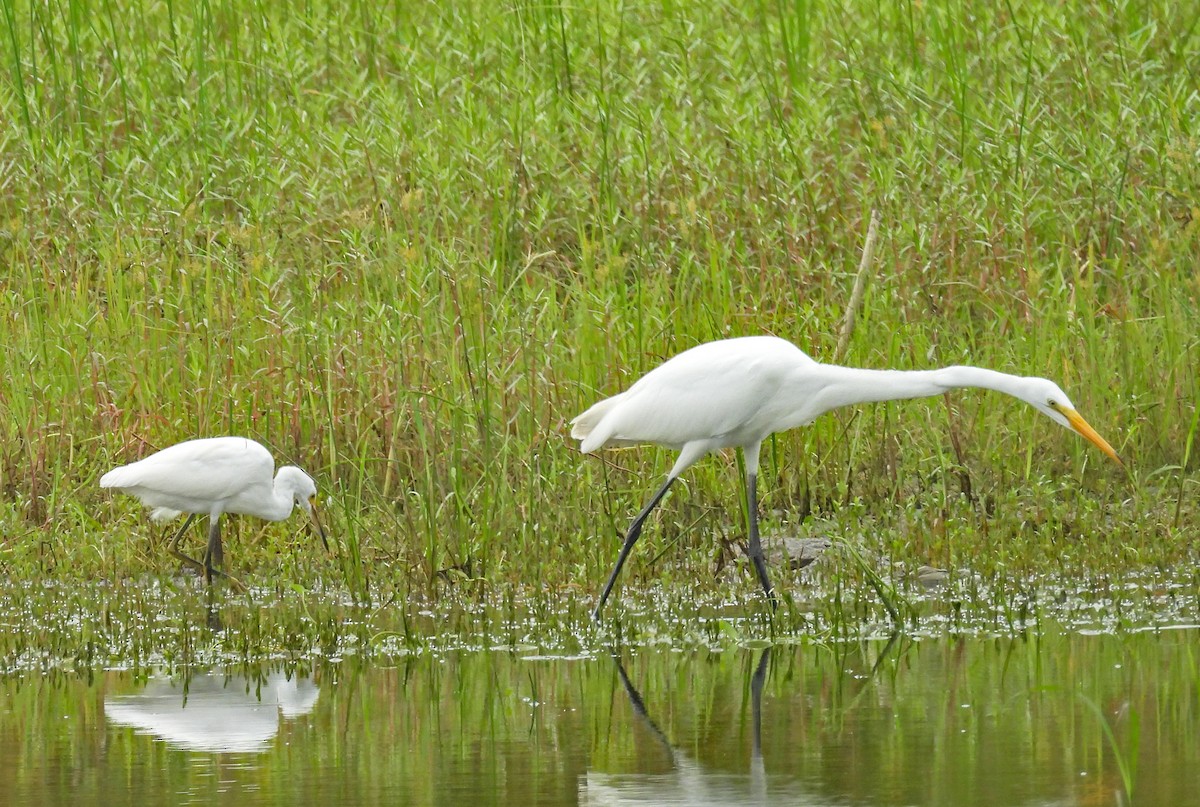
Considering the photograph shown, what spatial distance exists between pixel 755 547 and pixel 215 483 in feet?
6.64

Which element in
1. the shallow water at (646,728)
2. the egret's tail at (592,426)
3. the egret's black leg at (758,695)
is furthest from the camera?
the egret's tail at (592,426)

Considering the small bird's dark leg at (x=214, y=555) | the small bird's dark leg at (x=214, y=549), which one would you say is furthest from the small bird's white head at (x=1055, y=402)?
the small bird's dark leg at (x=214, y=549)

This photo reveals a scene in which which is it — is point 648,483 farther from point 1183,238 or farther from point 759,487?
point 1183,238

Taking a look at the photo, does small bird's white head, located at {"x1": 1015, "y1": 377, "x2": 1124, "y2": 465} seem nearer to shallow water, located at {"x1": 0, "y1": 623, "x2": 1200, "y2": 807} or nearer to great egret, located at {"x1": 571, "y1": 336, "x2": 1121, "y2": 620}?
great egret, located at {"x1": 571, "y1": 336, "x2": 1121, "y2": 620}

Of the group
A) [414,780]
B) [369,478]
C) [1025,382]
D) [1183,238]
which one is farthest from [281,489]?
[1183,238]

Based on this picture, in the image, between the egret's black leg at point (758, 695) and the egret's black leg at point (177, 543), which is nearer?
the egret's black leg at point (758, 695)

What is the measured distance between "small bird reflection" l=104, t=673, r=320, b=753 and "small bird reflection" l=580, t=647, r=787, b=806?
920mm

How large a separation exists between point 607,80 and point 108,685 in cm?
650

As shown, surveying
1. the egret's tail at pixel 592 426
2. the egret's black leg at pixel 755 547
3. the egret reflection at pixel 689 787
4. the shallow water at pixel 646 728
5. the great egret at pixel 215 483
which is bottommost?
the egret reflection at pixel 689 787

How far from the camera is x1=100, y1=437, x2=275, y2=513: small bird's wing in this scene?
6848 millimetres

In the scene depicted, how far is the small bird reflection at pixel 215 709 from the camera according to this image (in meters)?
4.40

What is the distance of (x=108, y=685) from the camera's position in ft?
16.7

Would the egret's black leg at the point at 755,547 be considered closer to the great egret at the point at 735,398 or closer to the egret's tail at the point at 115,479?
the great egret at the point at 735,398

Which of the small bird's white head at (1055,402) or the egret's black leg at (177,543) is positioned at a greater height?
→ the small bird's white head at (1055,402)
